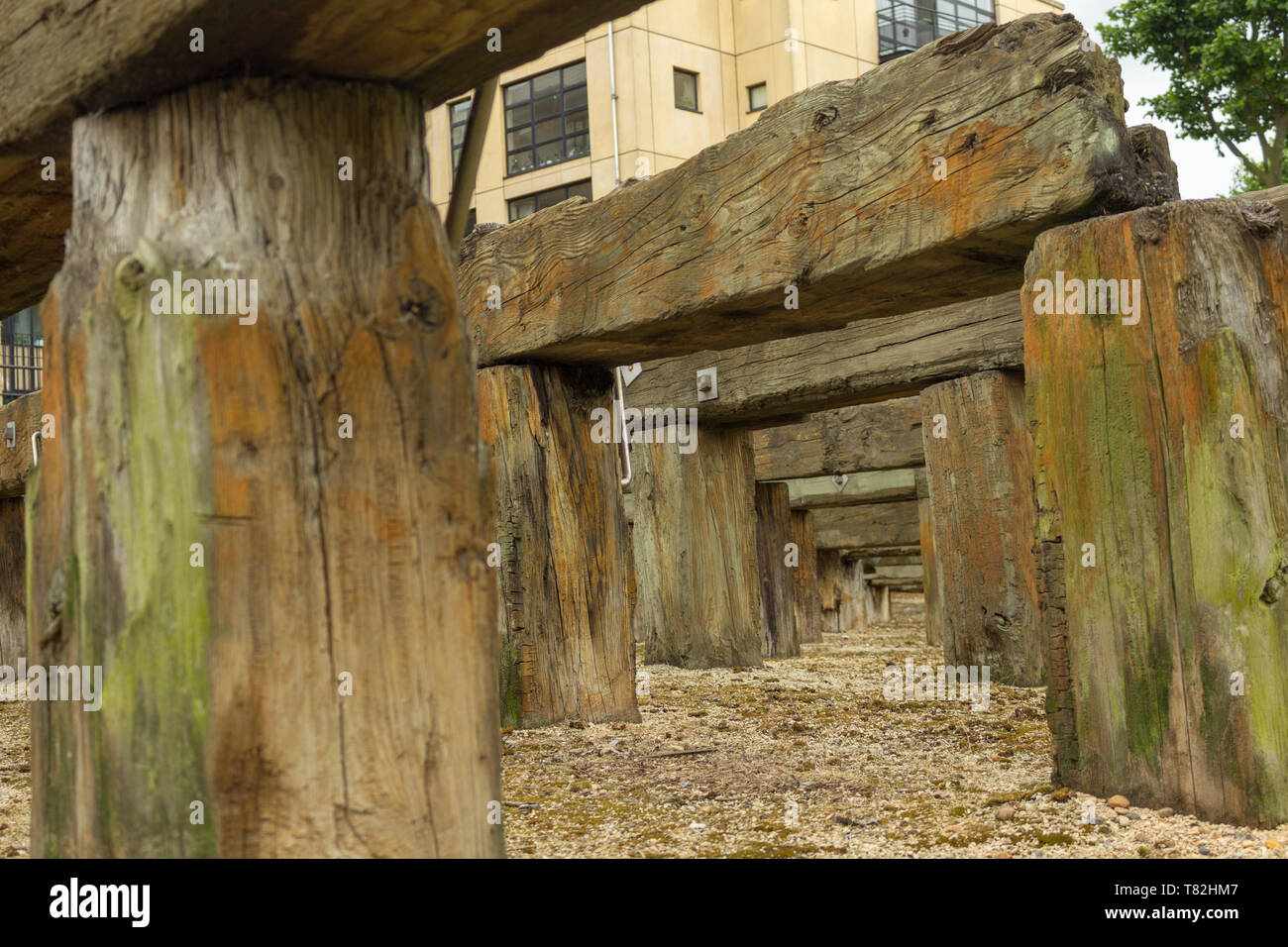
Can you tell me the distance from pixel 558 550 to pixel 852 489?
840cm

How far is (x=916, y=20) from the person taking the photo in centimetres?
2008

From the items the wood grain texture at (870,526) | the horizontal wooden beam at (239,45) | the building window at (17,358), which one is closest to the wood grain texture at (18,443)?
the building window at (17,358)

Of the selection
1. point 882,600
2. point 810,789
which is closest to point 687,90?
point 882,600

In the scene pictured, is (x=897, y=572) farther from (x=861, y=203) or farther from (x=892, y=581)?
(x=861, y=203)

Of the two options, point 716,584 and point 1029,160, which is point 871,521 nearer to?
point 716,584

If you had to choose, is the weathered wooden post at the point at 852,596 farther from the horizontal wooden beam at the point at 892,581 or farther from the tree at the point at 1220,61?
the tree at the point at 1220,61

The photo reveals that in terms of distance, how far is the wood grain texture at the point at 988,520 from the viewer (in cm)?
687

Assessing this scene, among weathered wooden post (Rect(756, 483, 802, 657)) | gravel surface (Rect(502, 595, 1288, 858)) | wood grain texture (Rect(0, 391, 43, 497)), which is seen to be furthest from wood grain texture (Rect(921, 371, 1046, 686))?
wood grain texture (Rect(0, 391, 43, 497))

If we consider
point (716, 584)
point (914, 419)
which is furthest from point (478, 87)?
point (914, 419)

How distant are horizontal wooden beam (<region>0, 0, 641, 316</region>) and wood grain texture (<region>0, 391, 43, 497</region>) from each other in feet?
24.3

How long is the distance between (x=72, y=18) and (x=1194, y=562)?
9.38 feet

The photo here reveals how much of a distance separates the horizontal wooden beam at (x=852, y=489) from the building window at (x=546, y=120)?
22.4 feet

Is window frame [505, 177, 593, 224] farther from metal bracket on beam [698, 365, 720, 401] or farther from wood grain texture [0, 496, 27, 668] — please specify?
metal bracket on beam [698, 365, 720, 401]
